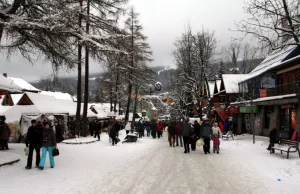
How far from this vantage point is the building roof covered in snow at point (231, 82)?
144 ft

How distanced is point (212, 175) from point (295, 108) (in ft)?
56.2

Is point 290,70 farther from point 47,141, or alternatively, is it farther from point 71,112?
point 47,141

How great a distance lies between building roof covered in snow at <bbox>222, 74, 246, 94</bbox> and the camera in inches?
1734

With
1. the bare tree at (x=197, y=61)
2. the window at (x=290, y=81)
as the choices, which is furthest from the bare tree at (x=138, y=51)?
the window at (x=290, y=81)

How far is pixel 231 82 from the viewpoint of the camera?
1761 inches

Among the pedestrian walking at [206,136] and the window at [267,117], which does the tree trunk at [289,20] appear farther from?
the window at [267,117]

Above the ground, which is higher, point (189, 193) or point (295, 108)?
point (295, 108)

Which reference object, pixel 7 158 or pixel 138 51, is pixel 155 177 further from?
pixel 138 51

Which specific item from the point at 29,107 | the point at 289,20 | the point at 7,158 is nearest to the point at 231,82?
the point at 29,107

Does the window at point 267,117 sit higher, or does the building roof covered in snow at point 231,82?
the building roof covered in snow at point 231,82

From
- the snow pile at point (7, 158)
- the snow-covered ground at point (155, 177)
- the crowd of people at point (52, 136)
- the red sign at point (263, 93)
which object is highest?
the red sign at point (263, 93)

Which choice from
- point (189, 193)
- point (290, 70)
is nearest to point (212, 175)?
point (189, 193)

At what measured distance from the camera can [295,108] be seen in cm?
2394

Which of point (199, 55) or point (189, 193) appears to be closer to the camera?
point (189, 193)
